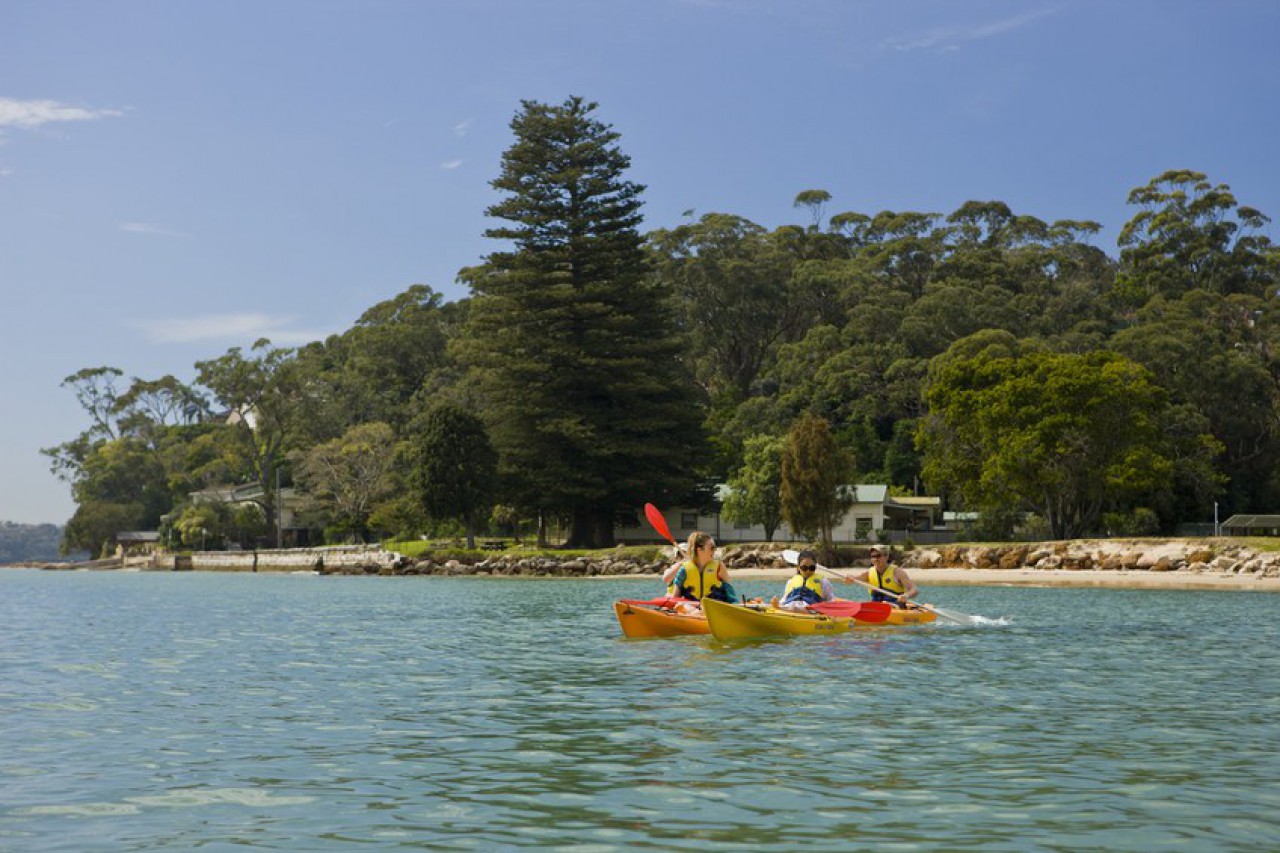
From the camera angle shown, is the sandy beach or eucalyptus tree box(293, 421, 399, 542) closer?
the sandy beach

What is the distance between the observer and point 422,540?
75.6 meters

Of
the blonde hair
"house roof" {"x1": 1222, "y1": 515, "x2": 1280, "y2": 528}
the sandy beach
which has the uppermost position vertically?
"house roof" {"x1": 1222, "y1": 515, "x2": 1280, "y2": 528}

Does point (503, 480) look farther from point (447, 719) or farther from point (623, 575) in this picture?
point (447, 719)

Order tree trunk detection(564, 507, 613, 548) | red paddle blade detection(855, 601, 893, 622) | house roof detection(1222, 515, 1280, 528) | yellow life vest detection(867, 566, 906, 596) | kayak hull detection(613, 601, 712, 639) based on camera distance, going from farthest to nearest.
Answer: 1. tree trunk detection(564, 507, 613, 548)
2. house roof detection(1222, 515, 1280, 528)
3. yellow life vest detection(867, 566, 906, 596)
4. red paddle blade detection(855, 601, 893, 622)
5. kayak hull detection(613, 601, 712, 639)

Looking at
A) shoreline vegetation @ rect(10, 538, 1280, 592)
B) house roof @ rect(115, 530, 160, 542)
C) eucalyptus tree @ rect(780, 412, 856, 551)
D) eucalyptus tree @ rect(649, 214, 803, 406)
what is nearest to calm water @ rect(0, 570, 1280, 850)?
shoreline vegetation @ rect(10, 538, 1280, 592)

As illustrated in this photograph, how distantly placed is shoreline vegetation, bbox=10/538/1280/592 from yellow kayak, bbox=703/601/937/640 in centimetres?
2221

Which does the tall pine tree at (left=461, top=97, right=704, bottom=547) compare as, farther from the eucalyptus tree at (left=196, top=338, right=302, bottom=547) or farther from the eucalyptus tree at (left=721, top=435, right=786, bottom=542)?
the eucalyptus tree at (left=196, top=338, right=302, bottom=547)

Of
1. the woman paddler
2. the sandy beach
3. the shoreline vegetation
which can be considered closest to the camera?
the woman paddler

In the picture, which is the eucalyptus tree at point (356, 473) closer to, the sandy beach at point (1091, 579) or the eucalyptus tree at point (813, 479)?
the eucalyptus tree at point (813, 479)

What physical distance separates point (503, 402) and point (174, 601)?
28897mm

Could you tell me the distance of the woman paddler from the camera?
19.1m

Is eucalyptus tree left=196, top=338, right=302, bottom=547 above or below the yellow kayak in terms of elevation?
above

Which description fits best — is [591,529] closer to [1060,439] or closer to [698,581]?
[1060,439]

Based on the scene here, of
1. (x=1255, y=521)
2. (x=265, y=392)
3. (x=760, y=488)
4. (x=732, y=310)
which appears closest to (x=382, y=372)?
(x=265, y=392)
